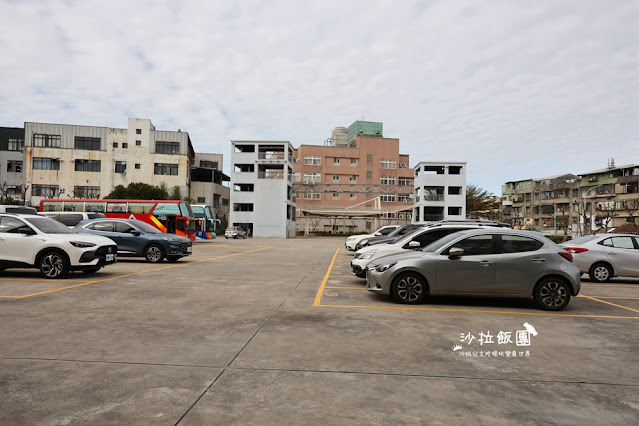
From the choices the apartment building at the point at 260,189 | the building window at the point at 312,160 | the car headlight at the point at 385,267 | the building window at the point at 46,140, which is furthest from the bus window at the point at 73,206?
the building window at the point at 312,160

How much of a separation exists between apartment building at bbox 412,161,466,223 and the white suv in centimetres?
5670

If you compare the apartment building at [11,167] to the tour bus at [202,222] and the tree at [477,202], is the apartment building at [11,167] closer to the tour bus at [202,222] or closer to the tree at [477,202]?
the tour bus at [202,222]

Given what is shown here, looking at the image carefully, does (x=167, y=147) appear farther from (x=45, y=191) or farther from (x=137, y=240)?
(x=137, y=240)

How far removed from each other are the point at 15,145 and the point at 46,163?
9590 millimetres

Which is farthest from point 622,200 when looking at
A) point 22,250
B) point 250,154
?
point 22,250

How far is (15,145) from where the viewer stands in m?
71.1

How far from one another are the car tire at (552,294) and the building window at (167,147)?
69.6 metres

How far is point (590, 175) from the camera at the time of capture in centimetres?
6988

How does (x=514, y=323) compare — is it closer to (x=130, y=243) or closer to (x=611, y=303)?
(x=611, y=303)

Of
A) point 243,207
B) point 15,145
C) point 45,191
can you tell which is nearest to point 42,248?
point 243,207

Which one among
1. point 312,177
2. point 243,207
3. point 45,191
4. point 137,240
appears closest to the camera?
point 137,240

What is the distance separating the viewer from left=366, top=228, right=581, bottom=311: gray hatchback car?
324 inches

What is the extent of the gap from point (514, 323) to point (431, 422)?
4.26m

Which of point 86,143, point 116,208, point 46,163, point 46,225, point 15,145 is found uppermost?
point 86,143
